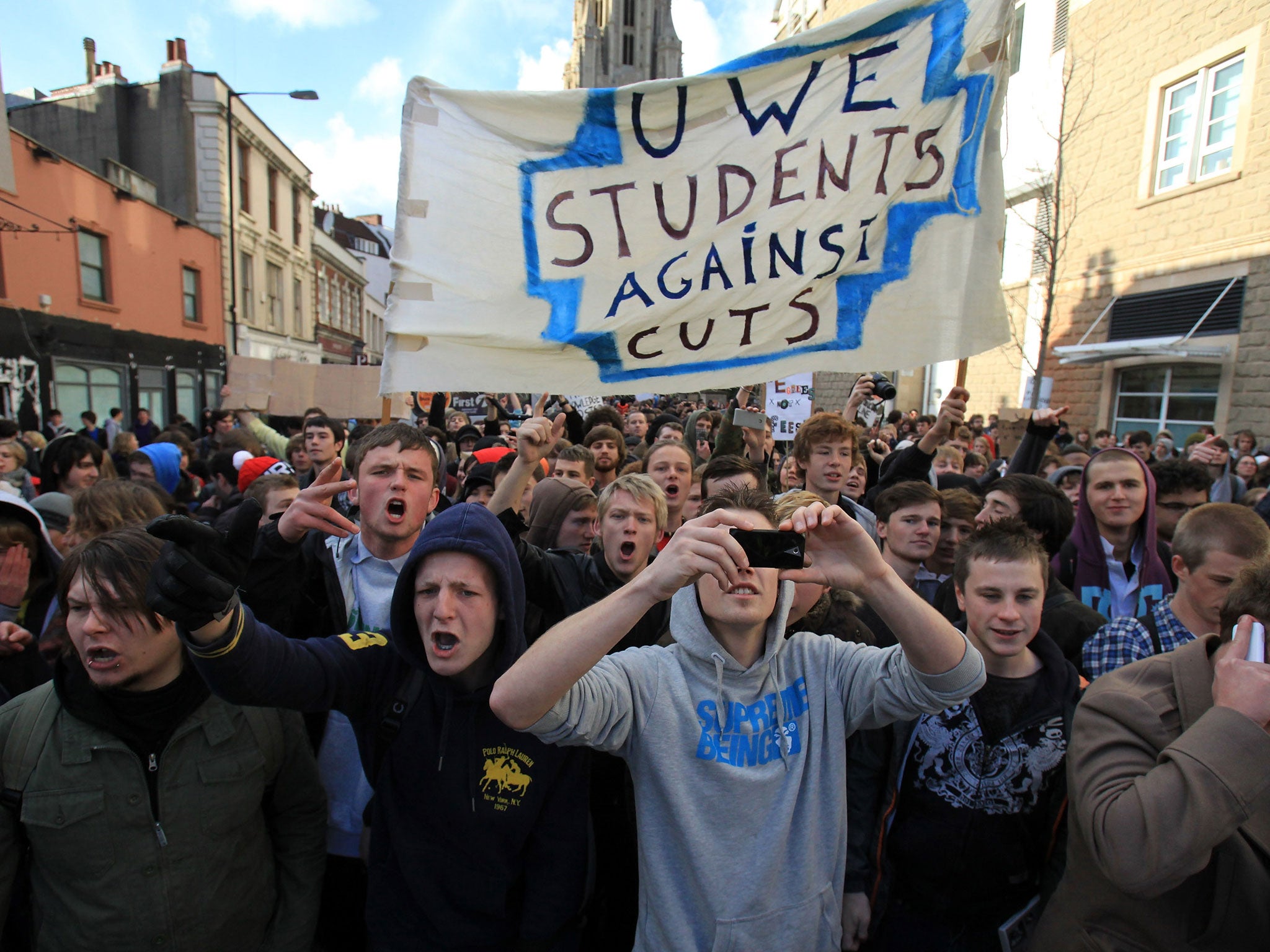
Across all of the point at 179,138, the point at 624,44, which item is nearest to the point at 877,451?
the point at 179,138

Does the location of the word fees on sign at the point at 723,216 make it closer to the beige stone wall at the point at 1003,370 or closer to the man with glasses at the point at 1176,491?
the man with glasses at the point at 1176,491

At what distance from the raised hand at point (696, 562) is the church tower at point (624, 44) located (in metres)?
74.0

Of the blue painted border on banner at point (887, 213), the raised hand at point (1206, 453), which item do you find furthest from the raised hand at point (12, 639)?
the raised hand at point (1206, 453)

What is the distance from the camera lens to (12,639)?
7.11ft

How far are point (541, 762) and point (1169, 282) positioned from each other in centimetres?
1675

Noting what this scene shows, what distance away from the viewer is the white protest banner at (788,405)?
285 inches

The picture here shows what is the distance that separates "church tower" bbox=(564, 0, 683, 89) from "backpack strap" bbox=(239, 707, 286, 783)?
73.8 metres

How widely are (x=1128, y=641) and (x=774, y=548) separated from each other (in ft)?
5.49

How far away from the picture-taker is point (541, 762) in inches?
74.4

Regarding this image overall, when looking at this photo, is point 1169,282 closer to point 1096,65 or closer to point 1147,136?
point 1147,136

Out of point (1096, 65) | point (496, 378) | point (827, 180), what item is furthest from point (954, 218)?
point (1096, 65)

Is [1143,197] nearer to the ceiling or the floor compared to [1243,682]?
nearer to the ceiling

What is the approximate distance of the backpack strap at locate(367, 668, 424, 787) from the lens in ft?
6.21

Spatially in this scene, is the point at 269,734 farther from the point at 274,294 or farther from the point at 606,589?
the point at 274,294
